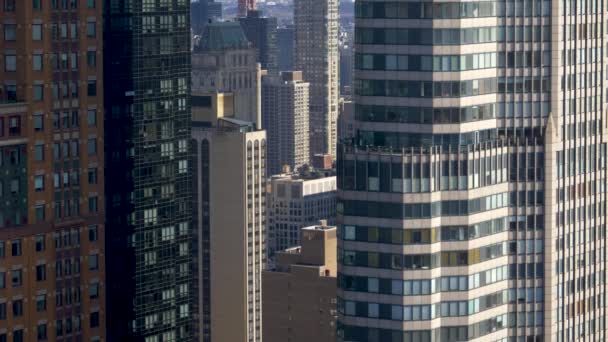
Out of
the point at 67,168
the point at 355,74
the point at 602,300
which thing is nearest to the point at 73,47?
the point at 67,168

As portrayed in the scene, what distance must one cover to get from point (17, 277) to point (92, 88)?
19497 millimetres

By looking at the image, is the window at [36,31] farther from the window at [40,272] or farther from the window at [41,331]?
the window at [41,331]

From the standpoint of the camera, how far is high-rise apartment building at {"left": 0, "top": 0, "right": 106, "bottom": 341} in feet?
623

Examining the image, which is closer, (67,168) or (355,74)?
(355,74)

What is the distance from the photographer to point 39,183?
7589 inches

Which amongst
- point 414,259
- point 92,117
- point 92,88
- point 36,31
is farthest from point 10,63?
point 414,259

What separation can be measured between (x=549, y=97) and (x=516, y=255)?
41.1ft

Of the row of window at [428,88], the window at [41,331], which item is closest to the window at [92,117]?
the window at [41,331]

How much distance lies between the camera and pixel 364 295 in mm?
162125

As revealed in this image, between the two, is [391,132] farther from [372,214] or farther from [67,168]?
[67,168]

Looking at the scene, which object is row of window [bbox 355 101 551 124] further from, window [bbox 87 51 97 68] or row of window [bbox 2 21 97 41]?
window [bbox 87 51 97 68]

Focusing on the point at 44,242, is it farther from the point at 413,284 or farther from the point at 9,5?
the point at 413,284

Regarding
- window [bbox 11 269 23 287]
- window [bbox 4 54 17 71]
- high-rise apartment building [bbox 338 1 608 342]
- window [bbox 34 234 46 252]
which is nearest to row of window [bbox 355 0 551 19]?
high-rise apartment building [bbox 338 1 608 342]

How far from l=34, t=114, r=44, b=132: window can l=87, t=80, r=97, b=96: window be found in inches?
293
